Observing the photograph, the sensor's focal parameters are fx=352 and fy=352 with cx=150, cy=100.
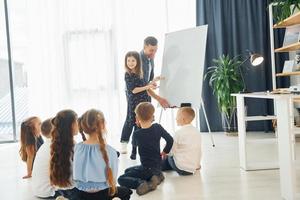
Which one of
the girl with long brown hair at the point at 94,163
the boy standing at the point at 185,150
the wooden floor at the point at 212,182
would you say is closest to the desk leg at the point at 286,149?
the wooden floor at the point at 212,182

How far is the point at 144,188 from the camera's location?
258cm

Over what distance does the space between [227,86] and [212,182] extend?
8.26 feet

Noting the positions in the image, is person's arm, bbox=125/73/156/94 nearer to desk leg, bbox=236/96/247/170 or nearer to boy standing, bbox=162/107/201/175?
boy standing, bbox=162/107/201/175

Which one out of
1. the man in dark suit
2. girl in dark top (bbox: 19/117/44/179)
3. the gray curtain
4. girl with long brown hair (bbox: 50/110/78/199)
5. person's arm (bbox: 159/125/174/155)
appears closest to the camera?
girl with long brown hair (bbox: 50/110/78/199)

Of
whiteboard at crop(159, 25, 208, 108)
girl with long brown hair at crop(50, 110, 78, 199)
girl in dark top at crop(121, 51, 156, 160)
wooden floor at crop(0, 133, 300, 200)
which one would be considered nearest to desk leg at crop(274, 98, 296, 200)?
wooden floor at crop(0, 133, 300, 200)

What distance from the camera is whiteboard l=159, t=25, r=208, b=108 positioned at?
403cm

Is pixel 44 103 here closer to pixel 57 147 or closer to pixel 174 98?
pixel 174 98

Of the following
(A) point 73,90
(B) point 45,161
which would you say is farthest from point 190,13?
(B) point 45,161

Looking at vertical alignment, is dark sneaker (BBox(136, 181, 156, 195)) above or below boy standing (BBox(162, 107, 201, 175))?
below

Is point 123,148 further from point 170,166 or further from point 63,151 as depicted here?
point 63,151

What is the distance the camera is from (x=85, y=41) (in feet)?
18.3

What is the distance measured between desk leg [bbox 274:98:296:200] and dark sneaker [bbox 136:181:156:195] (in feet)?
3.05

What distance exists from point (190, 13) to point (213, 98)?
140 centimetres

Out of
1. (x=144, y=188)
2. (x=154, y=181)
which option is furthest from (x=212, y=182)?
(x=144, y=188)
